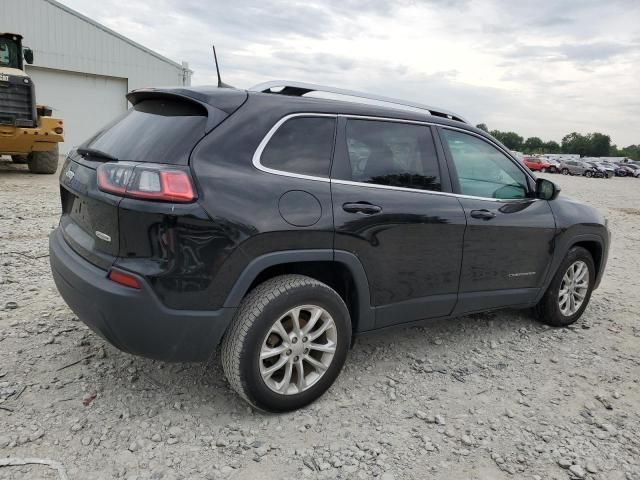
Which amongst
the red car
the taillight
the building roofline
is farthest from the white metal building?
the red car

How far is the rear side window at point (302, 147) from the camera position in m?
2.74

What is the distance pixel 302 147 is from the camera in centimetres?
284

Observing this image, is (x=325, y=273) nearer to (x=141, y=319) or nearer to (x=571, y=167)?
(x=141, y=319)

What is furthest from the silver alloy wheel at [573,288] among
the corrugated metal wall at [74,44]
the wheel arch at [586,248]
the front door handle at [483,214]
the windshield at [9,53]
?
the corrugated metal wall at [74,44]

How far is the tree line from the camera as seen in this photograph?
11194 cm

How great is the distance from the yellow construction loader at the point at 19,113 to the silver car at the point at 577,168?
43.2 meters

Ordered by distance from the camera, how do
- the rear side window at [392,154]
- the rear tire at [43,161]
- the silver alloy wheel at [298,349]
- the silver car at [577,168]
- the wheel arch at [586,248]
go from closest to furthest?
the silver alloy wheel at [298,349] < the rear side window at [392,154] < the wheel arch at [586,248] < the rear tire at [43,161] < the silver car at [577,168]

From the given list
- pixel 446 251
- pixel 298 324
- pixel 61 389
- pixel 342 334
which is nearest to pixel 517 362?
pixel 446 251

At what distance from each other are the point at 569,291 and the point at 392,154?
2.27 meters

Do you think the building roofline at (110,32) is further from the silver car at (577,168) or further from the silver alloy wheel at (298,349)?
the silver car at (577,168)

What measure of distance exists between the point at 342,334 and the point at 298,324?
0.30m

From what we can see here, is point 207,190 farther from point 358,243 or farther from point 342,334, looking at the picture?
point 342,334

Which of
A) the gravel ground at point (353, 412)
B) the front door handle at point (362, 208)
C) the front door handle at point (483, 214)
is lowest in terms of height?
the gravel ground at point (353, 412)

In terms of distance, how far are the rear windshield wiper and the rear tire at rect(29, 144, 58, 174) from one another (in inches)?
423
